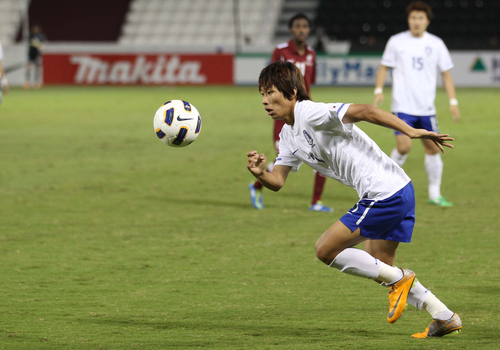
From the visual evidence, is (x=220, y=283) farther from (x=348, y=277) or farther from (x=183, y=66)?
(x=183, y=66)

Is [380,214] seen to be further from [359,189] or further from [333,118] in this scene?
[333,118]

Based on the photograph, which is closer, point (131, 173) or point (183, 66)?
point (131, 173)

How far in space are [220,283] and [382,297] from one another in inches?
44.9

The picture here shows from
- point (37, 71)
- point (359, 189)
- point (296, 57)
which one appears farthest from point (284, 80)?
point (37, 71)

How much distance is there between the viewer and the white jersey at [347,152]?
13.1 feet

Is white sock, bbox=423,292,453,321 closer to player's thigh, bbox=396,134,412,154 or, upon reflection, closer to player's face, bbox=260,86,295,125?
player's face, bbox=260,86,295,125

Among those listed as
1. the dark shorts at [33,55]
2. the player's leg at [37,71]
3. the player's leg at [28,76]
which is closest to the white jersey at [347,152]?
the player's leg at [28,76]

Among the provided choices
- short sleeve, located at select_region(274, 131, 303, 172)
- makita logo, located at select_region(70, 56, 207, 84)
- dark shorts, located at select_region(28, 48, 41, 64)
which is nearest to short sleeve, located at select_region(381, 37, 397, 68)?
short sleeve, located at select_region(274, 131, 303, 172)

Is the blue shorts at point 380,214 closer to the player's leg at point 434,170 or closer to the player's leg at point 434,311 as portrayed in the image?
the player's leg at point 434,311

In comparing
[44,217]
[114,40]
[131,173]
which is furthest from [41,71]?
[44,217]

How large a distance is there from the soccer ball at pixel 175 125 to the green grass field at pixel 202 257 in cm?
103

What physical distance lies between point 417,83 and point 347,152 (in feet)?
14.8

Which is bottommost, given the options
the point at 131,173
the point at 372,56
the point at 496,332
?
the point at 372,56

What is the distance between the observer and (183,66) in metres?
31.2
